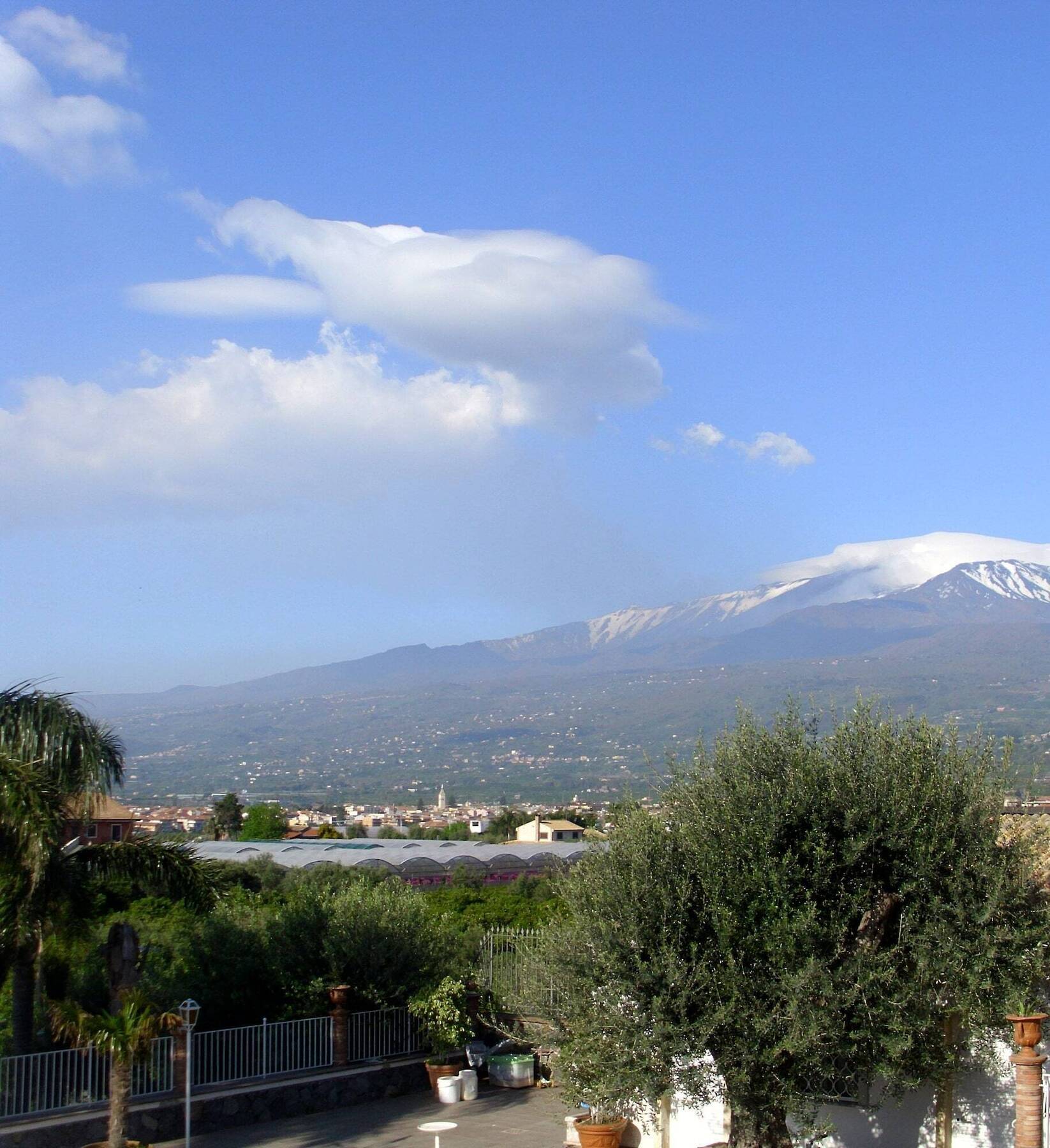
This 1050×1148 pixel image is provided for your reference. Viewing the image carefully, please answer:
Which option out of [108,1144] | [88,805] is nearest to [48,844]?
[88,805]

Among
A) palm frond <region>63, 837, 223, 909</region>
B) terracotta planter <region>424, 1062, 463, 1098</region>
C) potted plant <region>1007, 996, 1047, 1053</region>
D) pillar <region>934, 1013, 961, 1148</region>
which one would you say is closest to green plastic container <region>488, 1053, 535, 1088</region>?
terracotta planter <region>424, 1062, 463, 1098</region>

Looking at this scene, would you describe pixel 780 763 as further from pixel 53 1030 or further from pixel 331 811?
pixel 331 811

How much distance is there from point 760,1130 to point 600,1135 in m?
3.47

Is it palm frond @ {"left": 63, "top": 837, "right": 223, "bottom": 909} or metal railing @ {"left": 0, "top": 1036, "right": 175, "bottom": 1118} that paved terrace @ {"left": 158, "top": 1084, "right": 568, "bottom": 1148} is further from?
palm frond @ {"left": 63, "top": 837, "right": 223, "bottom": 909}

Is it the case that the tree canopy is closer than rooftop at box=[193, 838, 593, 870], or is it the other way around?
rooftop at box=[193, 838, 593, 870]

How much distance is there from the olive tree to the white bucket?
6.41 m

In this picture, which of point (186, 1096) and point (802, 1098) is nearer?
point (802, 1098)

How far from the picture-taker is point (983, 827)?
11.5m

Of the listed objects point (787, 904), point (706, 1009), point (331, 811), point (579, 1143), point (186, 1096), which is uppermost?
point (787, 904)

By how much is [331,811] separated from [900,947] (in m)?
179

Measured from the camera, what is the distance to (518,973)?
596 inches

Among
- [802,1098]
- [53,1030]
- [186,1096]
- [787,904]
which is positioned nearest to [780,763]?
[787,904]

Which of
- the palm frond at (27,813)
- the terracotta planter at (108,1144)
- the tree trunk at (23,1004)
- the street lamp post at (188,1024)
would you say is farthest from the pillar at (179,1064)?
the palm frond at (27,813)

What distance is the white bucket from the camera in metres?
17.8
